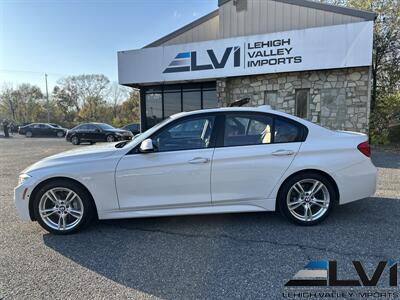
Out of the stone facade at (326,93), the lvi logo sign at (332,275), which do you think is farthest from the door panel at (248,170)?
the stone facade at (326,93)

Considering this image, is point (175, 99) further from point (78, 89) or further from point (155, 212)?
point (78, 89)

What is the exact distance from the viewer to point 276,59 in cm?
1100

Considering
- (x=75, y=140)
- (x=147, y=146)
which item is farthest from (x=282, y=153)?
(x=75, y=140)

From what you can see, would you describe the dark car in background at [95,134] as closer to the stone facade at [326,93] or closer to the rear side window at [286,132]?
the stone facade at [326,93]

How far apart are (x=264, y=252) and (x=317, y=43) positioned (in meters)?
9.59

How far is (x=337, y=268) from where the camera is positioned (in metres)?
2.74

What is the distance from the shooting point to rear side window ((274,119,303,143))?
373cm

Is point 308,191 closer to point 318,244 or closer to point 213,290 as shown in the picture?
point 318,244

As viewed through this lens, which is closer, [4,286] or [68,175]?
[4,286]

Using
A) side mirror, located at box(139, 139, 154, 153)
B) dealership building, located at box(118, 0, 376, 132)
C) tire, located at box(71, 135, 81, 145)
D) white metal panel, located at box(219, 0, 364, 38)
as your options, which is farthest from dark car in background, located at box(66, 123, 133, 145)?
Result: side mirror, located at box(139, 139, 154, 153)

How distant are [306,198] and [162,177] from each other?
194 centimetres

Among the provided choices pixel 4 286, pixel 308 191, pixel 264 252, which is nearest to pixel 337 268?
pixel 264 252

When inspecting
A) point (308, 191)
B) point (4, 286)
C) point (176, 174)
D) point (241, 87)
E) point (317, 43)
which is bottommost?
point (4, 286)

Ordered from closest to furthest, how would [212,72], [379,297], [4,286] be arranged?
1. [379,297]
2. [4,286]
3. [212,72]
